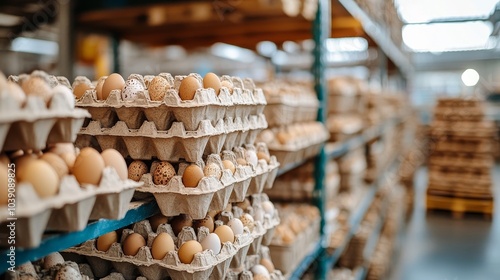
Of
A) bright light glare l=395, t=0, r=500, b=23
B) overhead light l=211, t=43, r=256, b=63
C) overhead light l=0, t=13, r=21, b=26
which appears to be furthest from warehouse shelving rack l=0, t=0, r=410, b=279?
bright light glare l=395, t=0, r=500, b=23

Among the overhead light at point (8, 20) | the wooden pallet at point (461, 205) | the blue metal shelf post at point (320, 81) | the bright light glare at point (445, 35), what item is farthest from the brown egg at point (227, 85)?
the bright light glare at point (445, 35)

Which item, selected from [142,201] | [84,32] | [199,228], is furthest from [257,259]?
[84,32]

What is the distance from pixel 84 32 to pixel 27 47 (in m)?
4.79

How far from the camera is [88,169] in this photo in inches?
46.1

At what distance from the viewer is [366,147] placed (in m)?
6.27

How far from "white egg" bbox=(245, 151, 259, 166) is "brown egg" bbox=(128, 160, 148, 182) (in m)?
0.48

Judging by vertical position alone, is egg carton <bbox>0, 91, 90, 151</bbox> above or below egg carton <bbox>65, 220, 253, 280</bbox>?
above

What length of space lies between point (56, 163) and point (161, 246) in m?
0.56

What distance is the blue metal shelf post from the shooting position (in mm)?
3316

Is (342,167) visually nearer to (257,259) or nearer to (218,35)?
(218,35)

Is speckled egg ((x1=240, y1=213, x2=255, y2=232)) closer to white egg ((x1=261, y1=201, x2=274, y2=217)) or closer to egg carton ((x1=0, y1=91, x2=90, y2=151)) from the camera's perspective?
white egg ((x1=261, y1=201, x2=274, y2=217))

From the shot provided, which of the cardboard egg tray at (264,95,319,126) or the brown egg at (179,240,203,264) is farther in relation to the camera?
the cardboard egg tray at (264,95,319,126)

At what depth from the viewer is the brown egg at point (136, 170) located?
161 cm

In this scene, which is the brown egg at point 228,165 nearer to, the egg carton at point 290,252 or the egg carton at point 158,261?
the egg carton at point 158,261
